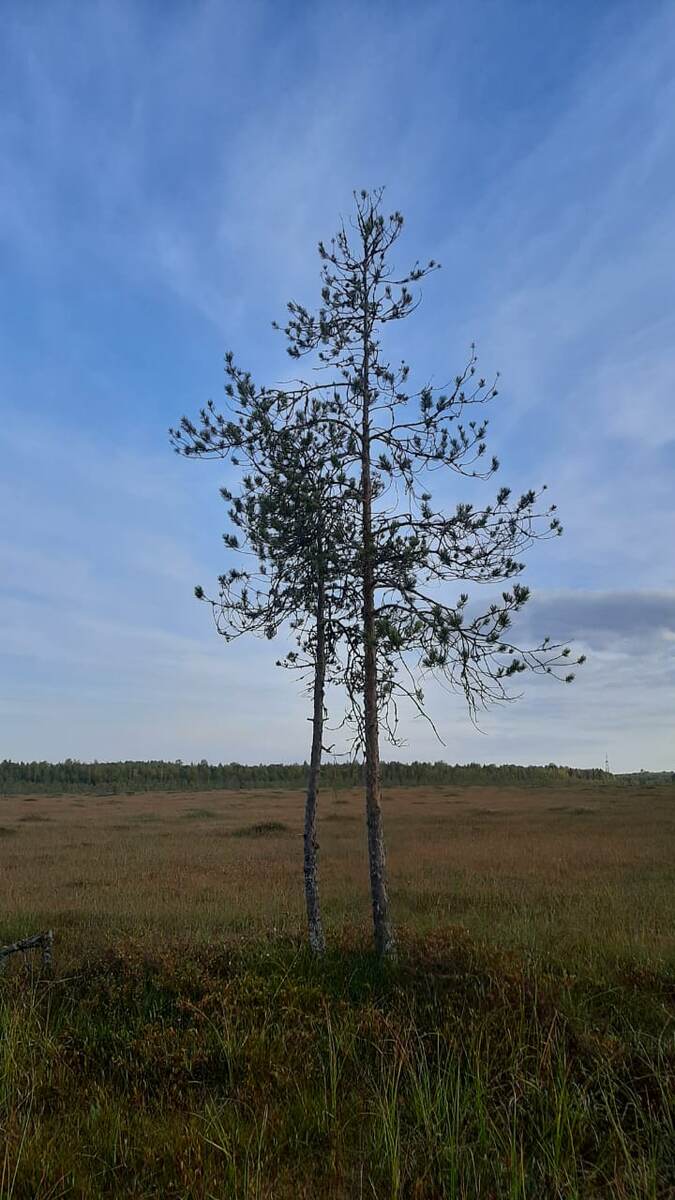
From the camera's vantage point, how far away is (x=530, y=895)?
552 inches

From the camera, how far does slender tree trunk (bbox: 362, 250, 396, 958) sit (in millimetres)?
8141

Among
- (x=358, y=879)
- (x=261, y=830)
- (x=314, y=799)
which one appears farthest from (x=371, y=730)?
(x=261, y=830)

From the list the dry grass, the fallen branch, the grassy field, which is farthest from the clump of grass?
the fallen branch

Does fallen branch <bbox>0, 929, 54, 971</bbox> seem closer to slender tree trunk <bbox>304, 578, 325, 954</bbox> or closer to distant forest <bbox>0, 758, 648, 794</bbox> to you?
slender tree trunk <bbox>304, 578, 325, 954</bbox>

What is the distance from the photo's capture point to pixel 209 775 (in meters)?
120

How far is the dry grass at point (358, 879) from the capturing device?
424 inches

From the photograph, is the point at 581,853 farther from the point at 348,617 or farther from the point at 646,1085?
the point at 646,1085

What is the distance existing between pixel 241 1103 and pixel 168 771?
403ft

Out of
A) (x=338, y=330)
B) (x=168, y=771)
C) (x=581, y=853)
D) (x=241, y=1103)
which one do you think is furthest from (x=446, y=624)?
(x=168, y=771)

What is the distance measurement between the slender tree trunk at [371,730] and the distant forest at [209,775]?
301 ft

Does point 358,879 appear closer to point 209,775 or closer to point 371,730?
point 371,730

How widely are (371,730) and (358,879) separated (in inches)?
384

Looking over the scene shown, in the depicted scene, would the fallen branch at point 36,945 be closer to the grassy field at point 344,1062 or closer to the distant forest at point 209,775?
the grassy field at point 344,1062

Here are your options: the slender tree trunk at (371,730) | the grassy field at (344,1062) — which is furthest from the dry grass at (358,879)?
the slender tree trunk at (371,730)
